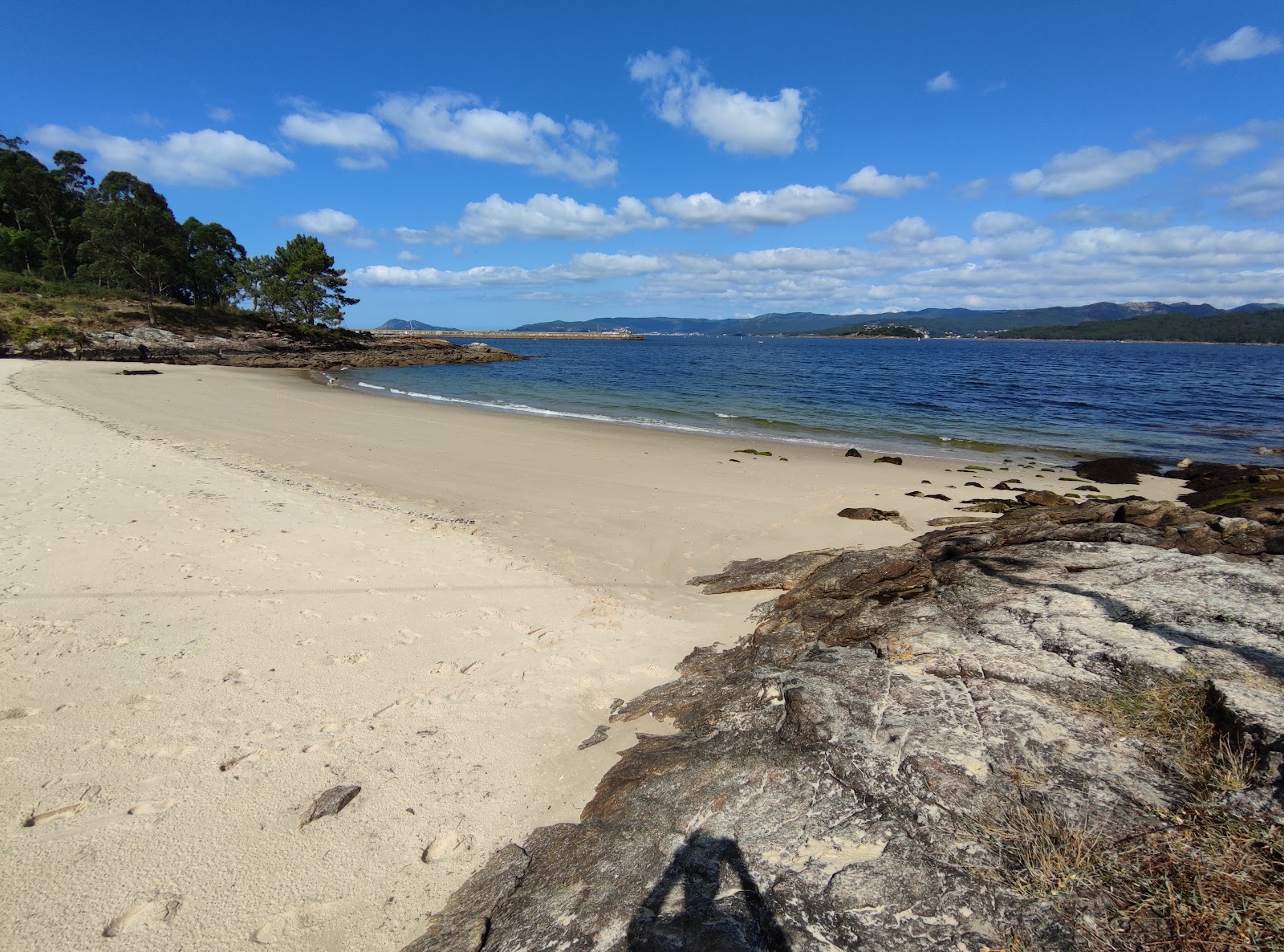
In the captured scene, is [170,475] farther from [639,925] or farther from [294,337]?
[294,337]

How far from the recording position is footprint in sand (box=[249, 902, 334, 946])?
2662 millimetres

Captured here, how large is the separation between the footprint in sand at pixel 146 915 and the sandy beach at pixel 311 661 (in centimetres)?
1

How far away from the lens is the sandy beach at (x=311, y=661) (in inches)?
115

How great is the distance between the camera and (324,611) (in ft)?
18.4

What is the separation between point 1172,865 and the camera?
224cm

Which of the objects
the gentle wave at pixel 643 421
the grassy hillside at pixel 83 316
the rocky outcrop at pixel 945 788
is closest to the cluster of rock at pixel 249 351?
the grassy hillside at pixel 83 316

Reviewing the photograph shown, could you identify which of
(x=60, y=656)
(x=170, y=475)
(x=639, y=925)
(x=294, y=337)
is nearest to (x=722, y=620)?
(x=639, y=925)

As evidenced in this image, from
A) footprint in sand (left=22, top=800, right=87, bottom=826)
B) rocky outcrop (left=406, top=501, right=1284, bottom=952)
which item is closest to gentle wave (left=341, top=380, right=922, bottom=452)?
rocky outcrop (left=406, top=501, right=1284, bottom=952)

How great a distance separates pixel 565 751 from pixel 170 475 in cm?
951

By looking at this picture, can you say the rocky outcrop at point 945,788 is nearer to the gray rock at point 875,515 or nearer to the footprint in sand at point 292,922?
the footprint in sand at point 292,922

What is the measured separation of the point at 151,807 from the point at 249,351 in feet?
178

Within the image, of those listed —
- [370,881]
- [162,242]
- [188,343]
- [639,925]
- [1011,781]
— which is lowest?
[370,881]

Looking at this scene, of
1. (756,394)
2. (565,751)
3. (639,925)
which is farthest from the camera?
(756,394)

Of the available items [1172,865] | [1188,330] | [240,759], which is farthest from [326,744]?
[1188,330]
